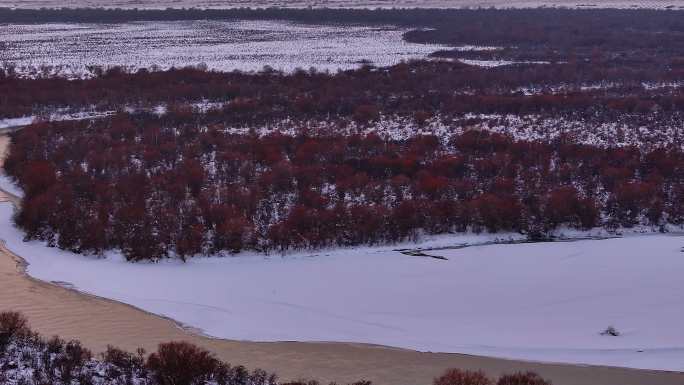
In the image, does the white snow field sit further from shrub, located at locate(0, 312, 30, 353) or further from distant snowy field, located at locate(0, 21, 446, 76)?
distant snowy field, located at locate(0, 21, 446, 76)

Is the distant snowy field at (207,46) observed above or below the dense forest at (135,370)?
above

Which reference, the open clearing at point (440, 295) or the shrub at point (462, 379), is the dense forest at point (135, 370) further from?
the open clearing at point (440, 295)

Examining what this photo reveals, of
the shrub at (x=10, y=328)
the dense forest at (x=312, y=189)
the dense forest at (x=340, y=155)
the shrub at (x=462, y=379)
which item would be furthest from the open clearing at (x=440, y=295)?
the shrub at (x=10, y=328)

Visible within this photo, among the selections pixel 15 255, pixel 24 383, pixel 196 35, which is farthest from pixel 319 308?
pixel 196 35

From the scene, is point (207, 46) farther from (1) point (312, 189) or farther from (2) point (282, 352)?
(2) point (282, 352)

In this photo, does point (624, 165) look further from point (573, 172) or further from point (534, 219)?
point (534, 219)

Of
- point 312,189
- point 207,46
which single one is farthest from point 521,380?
point 207,46
